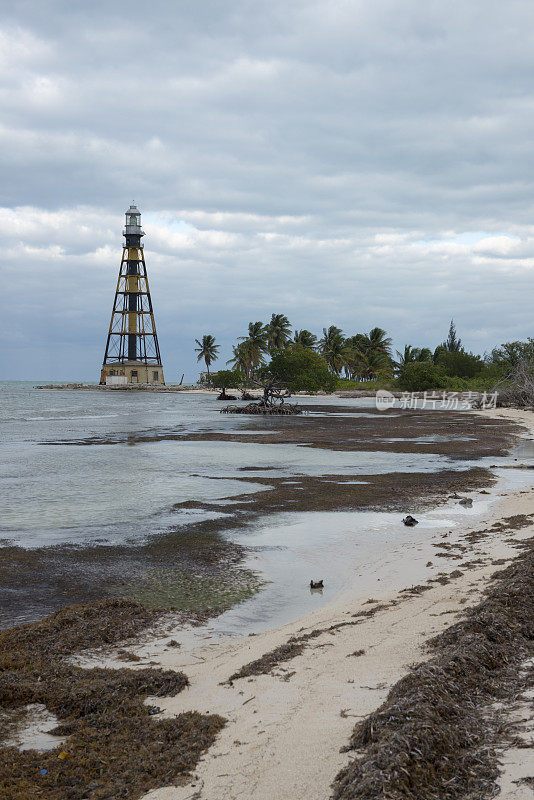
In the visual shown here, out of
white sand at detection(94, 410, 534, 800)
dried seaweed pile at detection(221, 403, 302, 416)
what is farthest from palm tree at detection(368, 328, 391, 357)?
white sand at detection(94, 410, 534, 800)

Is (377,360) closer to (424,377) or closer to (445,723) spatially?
(424,377)

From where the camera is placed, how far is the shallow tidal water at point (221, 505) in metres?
9.41

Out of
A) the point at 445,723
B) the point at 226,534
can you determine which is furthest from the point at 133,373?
the point at 445,723

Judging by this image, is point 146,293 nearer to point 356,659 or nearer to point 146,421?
point 146,421

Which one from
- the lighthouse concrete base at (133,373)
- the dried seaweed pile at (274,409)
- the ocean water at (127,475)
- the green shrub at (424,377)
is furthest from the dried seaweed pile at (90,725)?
the lighthouse concrete base at (133,373)

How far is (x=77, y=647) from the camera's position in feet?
20.8

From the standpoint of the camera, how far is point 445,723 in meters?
3.90

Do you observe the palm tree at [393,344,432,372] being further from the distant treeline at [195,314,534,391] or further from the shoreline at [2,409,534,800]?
the shoreline at [2,409,534,800]

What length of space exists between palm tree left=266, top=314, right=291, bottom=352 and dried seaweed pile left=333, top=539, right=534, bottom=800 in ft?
353

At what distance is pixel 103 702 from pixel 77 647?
152cm

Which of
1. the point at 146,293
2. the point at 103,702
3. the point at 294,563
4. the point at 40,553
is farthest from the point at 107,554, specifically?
the point at 146,293

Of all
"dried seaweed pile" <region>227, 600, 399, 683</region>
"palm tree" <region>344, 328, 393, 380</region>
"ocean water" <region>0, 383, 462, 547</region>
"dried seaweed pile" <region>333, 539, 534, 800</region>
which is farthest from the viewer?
"palm tree" <region>344, 328, 393, 380</region>

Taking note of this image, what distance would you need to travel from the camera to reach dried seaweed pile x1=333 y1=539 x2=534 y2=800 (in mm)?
3359

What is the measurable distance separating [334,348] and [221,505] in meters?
96.5
